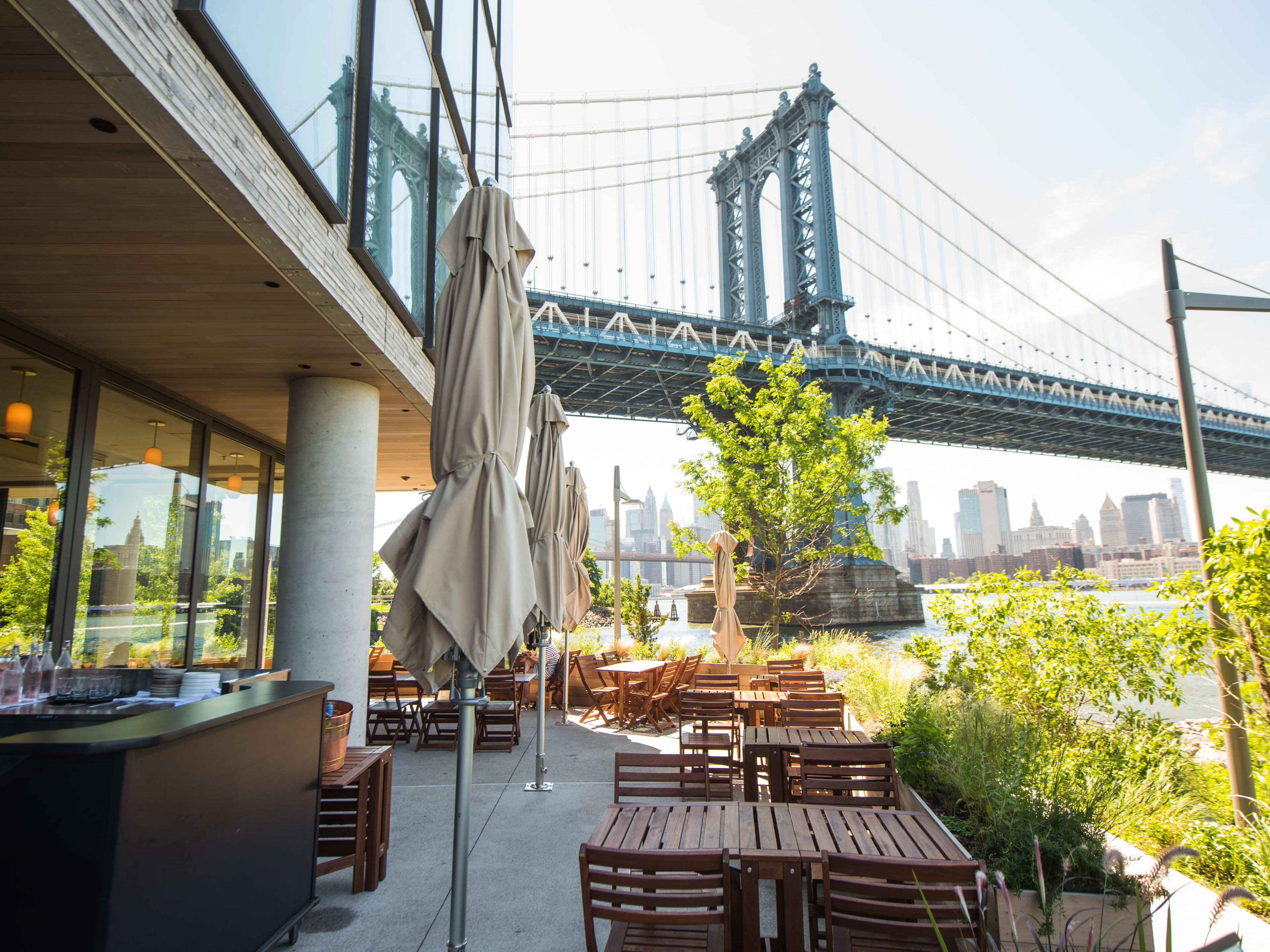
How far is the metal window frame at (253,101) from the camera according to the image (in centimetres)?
315

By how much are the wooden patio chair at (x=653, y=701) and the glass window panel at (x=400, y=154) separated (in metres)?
5.11

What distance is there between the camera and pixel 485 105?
412 inches

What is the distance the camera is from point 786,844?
112 inches

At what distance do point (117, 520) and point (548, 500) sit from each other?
3586mm

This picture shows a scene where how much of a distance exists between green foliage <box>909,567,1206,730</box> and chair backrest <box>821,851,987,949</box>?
371cm

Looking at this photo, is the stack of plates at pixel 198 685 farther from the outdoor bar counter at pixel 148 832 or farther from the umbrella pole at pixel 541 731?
the umbrella pole at pixel 541 731

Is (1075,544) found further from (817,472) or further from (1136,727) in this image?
(1136,727)

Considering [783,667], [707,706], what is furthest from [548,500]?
[783,667]

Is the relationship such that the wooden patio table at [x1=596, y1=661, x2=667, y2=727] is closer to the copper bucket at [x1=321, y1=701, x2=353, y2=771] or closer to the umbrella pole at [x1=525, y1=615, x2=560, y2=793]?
the umbrella pole at [x1=525, y1=615, x2=560, y2=793]

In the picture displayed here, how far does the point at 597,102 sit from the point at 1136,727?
55.6 metres

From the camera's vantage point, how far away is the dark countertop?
6.95ft

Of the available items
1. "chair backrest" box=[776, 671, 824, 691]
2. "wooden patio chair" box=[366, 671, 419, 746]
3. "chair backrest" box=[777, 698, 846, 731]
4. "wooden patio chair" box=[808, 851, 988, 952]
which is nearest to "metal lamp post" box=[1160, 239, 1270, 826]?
"chair backrest" box=[777, 698, 846, 731]

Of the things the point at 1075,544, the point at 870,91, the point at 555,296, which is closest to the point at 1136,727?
the point at 555,296

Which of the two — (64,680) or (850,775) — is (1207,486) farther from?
(64,680)
